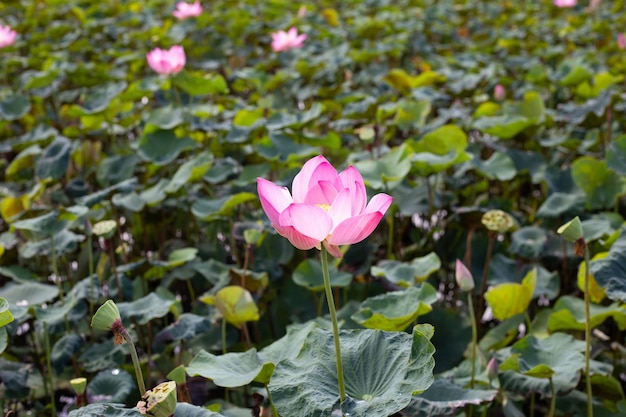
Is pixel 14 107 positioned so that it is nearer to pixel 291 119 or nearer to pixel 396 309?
pixel 291 119

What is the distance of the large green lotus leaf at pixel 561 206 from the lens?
171 cm

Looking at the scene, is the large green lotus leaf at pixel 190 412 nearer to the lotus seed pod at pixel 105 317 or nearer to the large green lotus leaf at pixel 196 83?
the lotus seed pod at pixel 105 317

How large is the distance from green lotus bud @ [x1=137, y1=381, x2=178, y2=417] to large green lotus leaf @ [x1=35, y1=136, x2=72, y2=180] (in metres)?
1.32

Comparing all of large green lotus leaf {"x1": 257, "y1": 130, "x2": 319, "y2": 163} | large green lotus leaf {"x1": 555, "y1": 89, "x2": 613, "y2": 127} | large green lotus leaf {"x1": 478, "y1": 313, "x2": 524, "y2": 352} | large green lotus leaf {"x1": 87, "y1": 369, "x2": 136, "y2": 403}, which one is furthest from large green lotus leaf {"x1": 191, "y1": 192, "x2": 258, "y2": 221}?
large green lotus leaf {"x1": 555, "y1": 89, "x2": 613, "y2": 127}

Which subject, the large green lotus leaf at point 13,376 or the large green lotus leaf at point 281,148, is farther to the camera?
the large green lotus leaf at point 281,148

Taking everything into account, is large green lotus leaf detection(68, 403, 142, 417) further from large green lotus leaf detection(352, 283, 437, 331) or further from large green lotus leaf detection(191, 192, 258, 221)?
large green lotus leaf detection(191, 192, 258, 221)

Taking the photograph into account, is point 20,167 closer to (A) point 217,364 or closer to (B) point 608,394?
(A) point 217,364

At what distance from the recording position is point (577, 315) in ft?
4.61

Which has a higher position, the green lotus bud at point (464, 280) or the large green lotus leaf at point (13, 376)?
the green lotus bud at point (464, 280)

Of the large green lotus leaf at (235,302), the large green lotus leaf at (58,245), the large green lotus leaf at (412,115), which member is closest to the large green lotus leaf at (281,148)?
the large green lotus leaf at (412,115)

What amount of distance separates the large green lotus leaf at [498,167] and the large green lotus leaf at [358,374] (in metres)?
1.01

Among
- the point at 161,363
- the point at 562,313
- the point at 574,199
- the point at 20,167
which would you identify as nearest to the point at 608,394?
the point at 562,313

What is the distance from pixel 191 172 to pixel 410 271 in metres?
0.65

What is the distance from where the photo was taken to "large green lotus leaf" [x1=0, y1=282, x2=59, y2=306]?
1.45m
